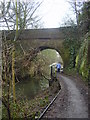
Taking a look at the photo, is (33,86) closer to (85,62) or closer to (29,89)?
(29,89)

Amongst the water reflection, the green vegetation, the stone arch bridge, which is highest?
the stone arch bridge

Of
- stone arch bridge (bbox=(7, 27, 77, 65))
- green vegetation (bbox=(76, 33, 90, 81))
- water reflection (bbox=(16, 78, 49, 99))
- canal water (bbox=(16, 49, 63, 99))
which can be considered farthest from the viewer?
stone arch bridge (bbox=(7, 27, 77, 65))

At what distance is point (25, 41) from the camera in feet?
69.1

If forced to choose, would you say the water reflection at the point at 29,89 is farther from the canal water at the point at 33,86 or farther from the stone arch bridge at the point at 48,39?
the stone arch bridge at the point at 48,39

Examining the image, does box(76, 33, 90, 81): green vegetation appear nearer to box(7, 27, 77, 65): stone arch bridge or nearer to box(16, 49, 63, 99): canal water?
box(16, 49, 63, 99): canal water

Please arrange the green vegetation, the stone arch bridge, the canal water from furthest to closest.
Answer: the stone arch bridge, the canal water, the green vegetation

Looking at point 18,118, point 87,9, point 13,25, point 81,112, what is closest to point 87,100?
point 81,112

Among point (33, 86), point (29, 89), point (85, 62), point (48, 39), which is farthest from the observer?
point (48, 39)

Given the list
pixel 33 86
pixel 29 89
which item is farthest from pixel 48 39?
pixel 29 89

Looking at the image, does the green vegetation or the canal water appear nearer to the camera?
the green vegetation

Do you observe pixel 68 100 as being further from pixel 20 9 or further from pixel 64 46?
pixel 64 46

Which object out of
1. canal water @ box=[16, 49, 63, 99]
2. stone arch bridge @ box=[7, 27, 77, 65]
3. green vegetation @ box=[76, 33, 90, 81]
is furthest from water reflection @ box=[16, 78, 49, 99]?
stone arch bridge @ box=[7, 27, 77, 65]

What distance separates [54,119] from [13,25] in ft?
22.5

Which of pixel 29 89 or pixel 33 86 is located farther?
pixel 33 86
